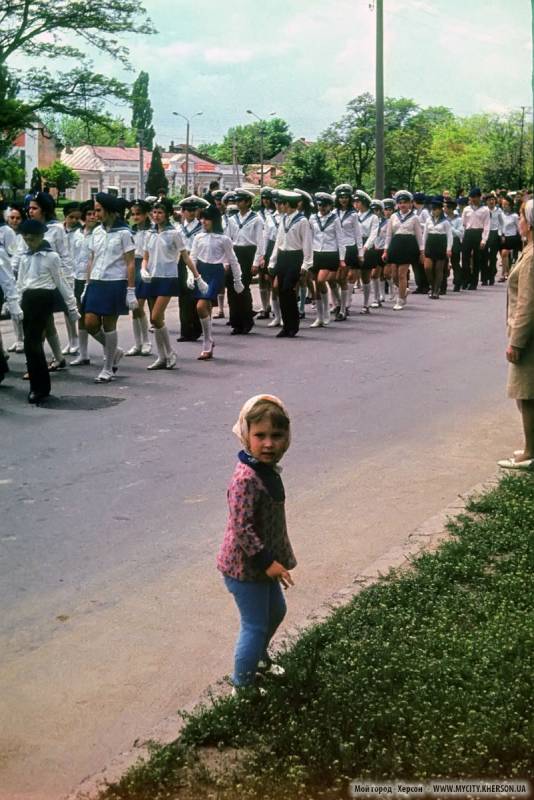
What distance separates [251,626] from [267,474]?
0.56 meters

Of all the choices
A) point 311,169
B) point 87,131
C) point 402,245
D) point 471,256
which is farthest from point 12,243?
point 311,169

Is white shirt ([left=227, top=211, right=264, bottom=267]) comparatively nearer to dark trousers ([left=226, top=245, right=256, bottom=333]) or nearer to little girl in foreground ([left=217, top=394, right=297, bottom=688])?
dark trousers ([left=226, top=245, right=256, bottom=333])

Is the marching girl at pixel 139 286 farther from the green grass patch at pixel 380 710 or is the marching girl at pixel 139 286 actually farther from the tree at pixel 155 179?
the green grass patch at pixel 380 710

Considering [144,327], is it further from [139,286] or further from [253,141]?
[253,141]

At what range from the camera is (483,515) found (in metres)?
6.84

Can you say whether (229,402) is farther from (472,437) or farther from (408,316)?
(408,316)

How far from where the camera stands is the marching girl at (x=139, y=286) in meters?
13.7

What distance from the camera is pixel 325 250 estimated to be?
695 inches

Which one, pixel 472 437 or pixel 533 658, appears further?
pixel 472 437

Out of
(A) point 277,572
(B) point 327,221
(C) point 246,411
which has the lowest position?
(A) point 277,572

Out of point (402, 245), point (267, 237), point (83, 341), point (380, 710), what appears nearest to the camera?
point (380, 710)

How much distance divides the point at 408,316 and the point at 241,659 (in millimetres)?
14996

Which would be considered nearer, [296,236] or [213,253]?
[213,253]

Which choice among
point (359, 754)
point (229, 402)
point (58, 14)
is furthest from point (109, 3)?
point (359, 754)
